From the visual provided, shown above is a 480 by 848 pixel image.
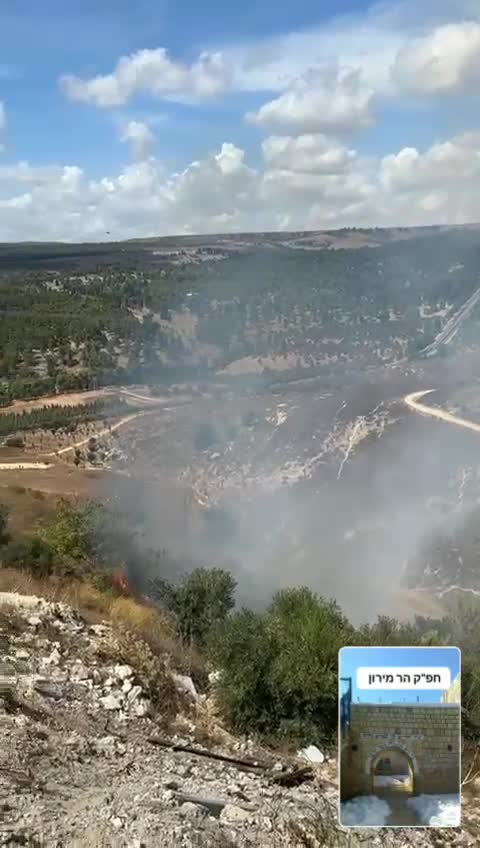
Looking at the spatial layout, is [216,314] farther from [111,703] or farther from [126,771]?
[126,771]

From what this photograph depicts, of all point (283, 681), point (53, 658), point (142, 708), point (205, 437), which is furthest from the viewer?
point (205, 437)

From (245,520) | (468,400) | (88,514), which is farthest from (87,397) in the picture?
(88,514)

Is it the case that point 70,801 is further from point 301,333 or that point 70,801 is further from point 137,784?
point 301,333

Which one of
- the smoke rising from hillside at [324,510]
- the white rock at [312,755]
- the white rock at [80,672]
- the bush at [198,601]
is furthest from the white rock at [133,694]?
the smoke rising from hillside at [324,510]

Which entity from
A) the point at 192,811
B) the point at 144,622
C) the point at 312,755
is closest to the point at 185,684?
the point at 312,755

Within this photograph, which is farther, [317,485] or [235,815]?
[317,485]

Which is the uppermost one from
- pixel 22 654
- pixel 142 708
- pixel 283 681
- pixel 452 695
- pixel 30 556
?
pixel 452 695
